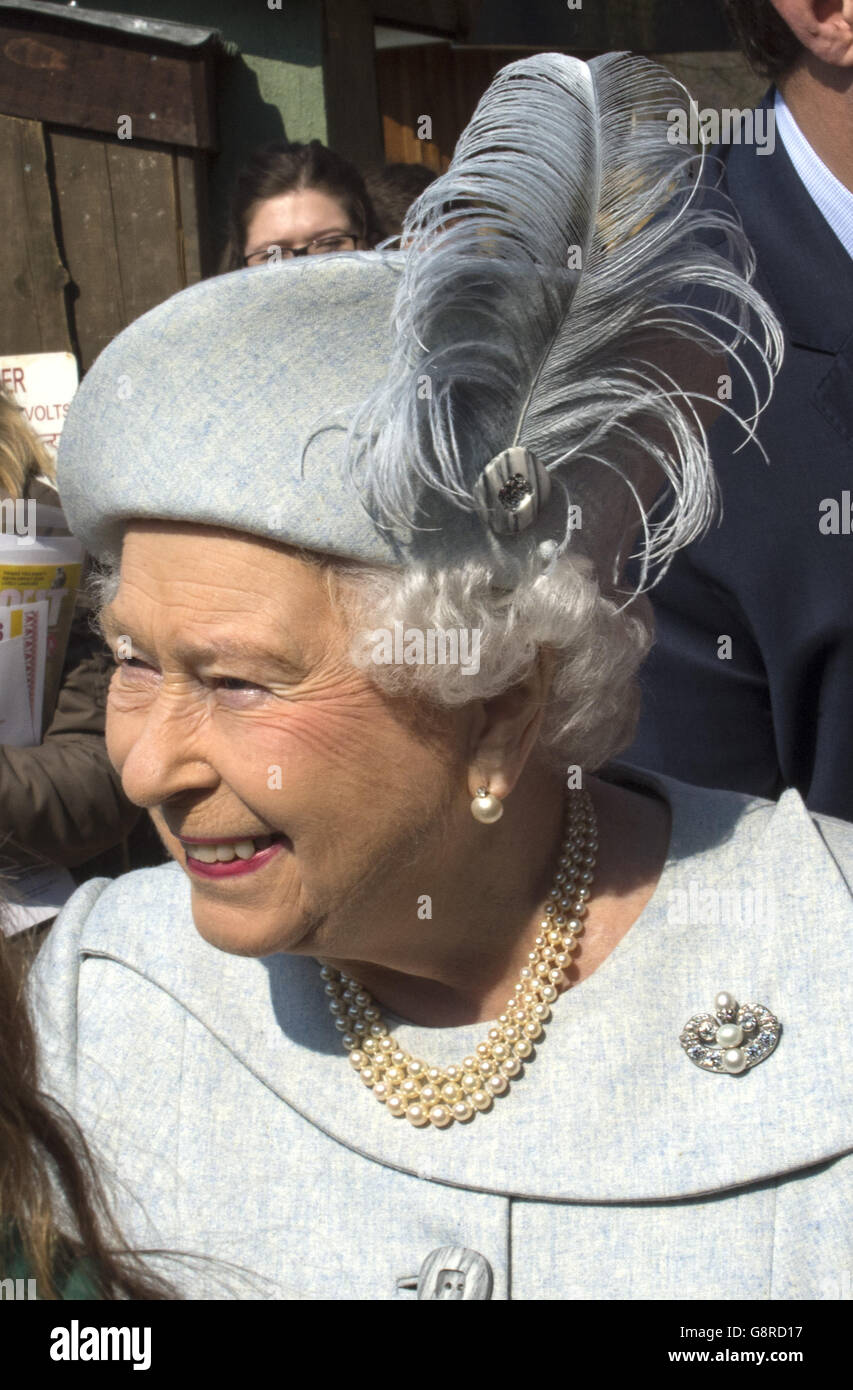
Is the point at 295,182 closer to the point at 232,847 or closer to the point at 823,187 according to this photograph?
the point at 823,187

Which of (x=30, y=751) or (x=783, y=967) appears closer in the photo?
(x=783, y=967)

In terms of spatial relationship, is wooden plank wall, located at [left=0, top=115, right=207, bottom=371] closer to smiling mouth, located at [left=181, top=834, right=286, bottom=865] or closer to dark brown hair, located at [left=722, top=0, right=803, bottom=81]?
dark brown hair, located at [left=722, top=0, right=803, bottom=81]

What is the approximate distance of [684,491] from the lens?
1625mm

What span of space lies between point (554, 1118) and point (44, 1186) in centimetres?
62

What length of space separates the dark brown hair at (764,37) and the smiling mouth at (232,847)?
5.01 feet

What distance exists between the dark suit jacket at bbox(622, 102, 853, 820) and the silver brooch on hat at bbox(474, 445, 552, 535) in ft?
2.47

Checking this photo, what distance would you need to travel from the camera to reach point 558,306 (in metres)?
1.55

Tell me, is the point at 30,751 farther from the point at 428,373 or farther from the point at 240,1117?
the point at 428,373

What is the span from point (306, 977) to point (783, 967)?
662mm

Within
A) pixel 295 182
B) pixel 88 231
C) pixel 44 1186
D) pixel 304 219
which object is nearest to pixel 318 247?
pixel 304 219

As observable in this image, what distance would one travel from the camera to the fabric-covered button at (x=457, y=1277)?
5.38ft

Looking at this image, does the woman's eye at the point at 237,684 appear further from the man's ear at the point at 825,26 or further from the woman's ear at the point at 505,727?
the man's ear at the point at 825,26

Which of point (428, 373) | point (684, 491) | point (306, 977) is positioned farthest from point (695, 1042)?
point (428, 373)

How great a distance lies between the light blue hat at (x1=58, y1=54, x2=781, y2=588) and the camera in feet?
4.90
